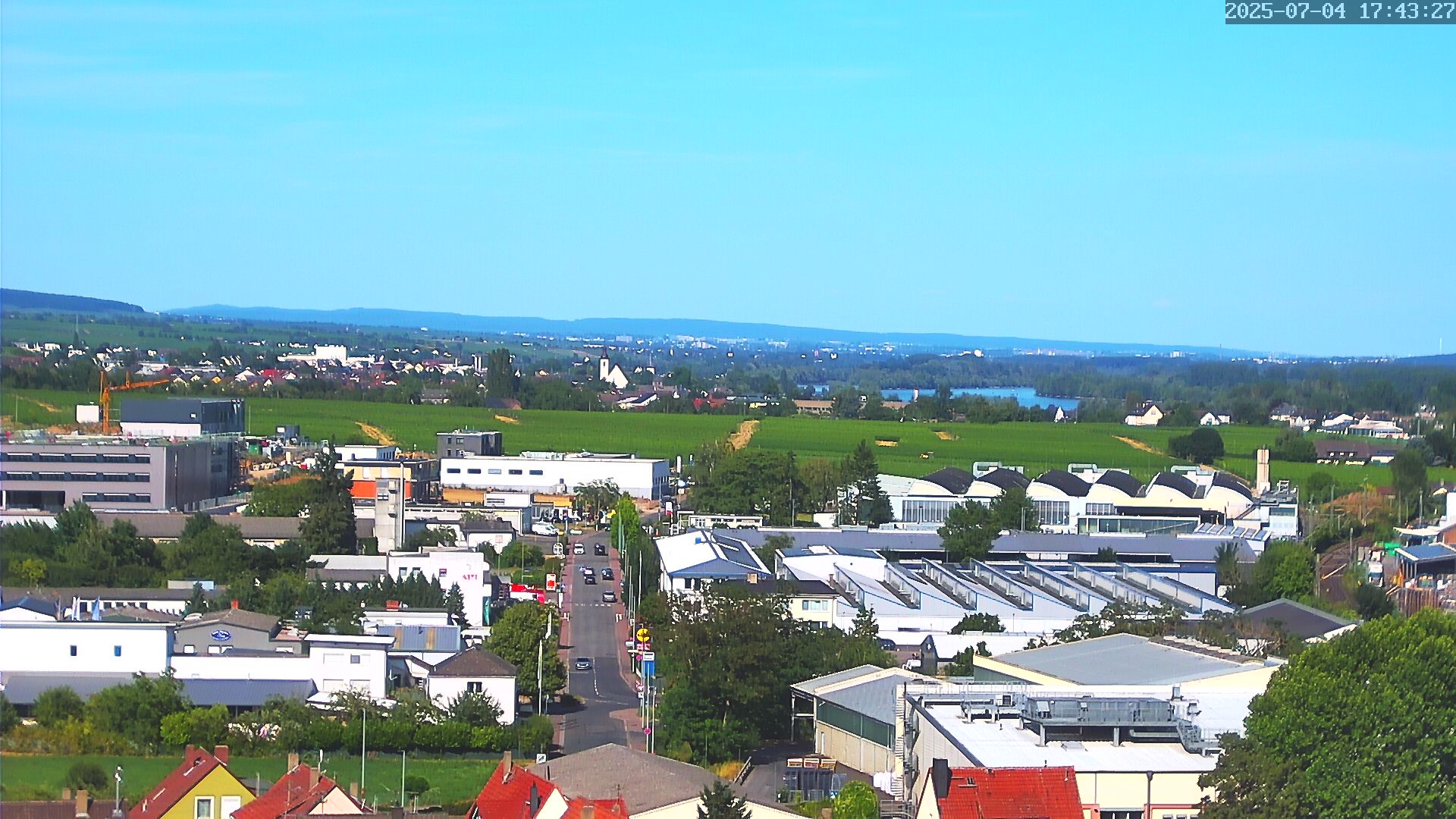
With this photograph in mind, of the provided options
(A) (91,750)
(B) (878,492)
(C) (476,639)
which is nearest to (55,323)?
(B) (878,492)

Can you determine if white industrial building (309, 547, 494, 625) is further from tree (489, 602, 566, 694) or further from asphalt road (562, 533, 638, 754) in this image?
tree (489, 602, 566, 694)

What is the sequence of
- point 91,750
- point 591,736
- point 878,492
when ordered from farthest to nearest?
point 878,492, point 591,736, point 91,750

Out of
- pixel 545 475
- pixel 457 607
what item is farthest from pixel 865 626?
pixel 545 475

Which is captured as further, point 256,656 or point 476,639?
point 476,639

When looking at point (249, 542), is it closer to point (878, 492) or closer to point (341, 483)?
point (341, 483)

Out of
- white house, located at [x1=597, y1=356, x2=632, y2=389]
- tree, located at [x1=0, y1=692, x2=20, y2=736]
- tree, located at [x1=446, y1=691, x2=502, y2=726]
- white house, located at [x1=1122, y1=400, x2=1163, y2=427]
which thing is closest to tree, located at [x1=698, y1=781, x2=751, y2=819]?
tree, located at [x1=446, y1=691, x2=502, y2=726]
